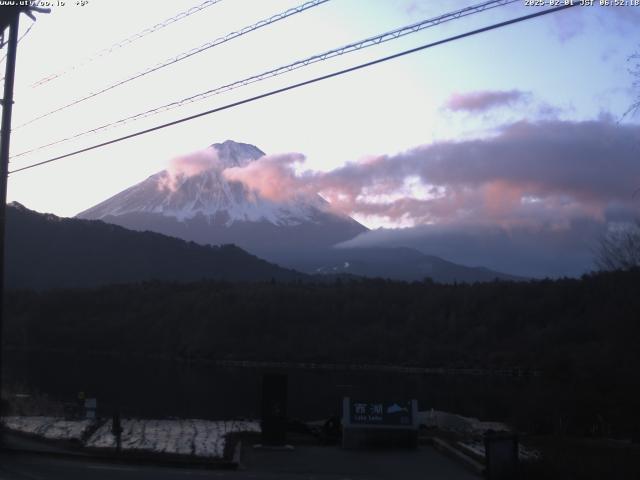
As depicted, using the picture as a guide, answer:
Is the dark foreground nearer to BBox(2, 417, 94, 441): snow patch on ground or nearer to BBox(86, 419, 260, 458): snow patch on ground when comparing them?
BBox(86, 419, 260, 458): snow patch on ground

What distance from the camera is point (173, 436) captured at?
820 inches

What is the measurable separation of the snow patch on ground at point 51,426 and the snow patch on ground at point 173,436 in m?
0.43

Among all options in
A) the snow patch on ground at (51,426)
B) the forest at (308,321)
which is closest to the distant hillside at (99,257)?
the forest at (308,321)

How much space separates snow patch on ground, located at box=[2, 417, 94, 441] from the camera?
67.2ft

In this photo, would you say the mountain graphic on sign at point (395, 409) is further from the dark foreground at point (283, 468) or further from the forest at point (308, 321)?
the forest at point (308, 321)

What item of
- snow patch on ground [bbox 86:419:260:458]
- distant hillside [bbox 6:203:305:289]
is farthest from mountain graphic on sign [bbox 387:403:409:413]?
distant hillside [bbox 6:203:305:289]

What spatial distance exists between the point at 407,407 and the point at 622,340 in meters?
22.0

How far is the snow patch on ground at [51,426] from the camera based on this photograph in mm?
20469

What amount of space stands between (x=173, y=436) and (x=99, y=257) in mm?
138997

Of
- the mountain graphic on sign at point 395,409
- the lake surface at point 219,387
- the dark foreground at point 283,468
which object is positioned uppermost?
the lake surface at point 219,387

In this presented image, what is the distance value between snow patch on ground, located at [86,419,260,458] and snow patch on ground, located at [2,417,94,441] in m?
0.43

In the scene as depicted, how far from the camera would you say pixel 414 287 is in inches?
5689

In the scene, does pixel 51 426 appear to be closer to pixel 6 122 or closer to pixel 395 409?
pixel 6 122

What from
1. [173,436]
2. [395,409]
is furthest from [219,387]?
[395,409]
